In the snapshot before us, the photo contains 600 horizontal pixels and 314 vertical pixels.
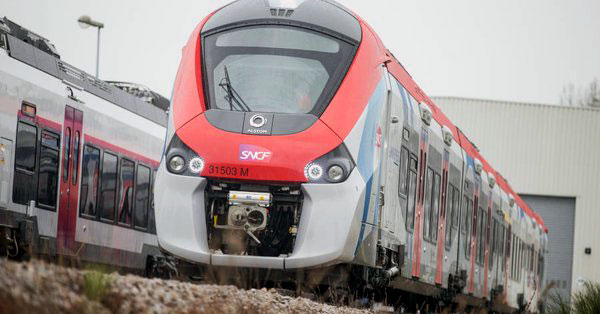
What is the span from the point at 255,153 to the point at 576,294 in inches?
250

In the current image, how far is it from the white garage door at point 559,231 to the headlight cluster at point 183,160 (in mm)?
37660

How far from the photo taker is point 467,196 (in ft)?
59.8

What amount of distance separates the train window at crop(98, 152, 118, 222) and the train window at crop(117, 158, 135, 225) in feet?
0.82

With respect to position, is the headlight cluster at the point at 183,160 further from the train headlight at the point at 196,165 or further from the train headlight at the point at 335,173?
the train headlight at the point at 335,173

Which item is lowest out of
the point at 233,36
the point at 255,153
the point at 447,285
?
the point at 447,285

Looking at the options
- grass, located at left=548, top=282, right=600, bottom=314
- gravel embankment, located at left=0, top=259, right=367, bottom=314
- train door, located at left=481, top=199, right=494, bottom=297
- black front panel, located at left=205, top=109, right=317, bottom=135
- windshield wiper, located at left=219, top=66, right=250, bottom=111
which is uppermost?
windshield wiper, located at left=219, top=66, right=250, bottom=111

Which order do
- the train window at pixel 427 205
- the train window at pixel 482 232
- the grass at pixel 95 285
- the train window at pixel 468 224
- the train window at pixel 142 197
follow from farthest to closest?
the train window at pixel 482 232 < the train window at pixel 468 224 < the train window at pixel 142 197 < the train window at pixel 427 205 < the grass at pixel 95 285

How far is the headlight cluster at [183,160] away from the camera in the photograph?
10492mm

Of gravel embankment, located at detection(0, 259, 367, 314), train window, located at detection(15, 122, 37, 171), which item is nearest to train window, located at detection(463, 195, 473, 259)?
train window, located at detection(15, 122, 37, 171)

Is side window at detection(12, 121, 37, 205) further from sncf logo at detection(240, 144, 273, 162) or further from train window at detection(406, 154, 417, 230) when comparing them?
train window at detection(406, 154, 417, 230)

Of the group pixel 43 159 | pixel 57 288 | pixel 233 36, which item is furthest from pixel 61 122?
pixel 57 288

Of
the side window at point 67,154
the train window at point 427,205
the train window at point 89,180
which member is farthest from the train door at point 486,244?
the side window at point 67,154

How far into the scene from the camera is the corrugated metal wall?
46.5 metres

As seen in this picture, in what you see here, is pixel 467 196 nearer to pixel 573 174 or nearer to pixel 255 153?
pixel 255 153
